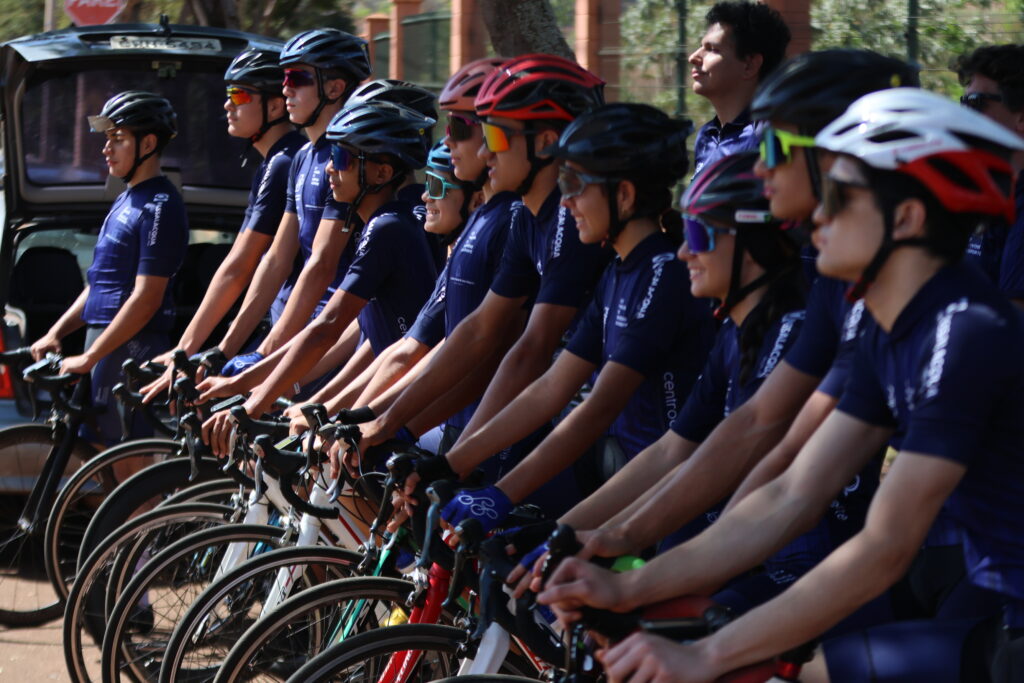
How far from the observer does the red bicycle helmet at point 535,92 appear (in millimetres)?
4719

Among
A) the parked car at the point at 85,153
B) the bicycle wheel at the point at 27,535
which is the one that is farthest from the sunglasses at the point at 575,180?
the parked car at the point at 85,153

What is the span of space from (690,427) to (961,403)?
1.08 meters

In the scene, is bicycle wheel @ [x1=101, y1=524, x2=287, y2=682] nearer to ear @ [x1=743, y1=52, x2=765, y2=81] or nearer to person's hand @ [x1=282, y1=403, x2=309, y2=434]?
person's hand @ [x1=282, y1=403, x2=309, y2=434]

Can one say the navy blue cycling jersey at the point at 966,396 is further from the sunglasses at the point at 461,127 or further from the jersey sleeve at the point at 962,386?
the sunglasses at the point at 461,127

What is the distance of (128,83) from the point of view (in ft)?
26.0

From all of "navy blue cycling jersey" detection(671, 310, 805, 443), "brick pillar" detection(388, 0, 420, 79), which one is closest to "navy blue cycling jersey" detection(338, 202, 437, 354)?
"navy blue cycling jersey" detection(671, 310, 805, 443)

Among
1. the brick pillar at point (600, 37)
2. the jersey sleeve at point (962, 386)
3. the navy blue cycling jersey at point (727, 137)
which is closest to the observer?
the jersey sleeve at point (962, 386)

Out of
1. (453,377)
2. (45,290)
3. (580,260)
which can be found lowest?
(45,290)

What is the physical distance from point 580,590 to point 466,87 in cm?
271

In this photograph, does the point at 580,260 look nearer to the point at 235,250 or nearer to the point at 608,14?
the point at 235,250

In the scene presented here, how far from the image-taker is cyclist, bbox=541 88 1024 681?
2592mm

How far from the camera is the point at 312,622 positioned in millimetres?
4148

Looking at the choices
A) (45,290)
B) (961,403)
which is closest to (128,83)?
(45,290)

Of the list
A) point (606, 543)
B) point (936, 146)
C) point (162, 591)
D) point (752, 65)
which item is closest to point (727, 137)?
point (752, 65)
